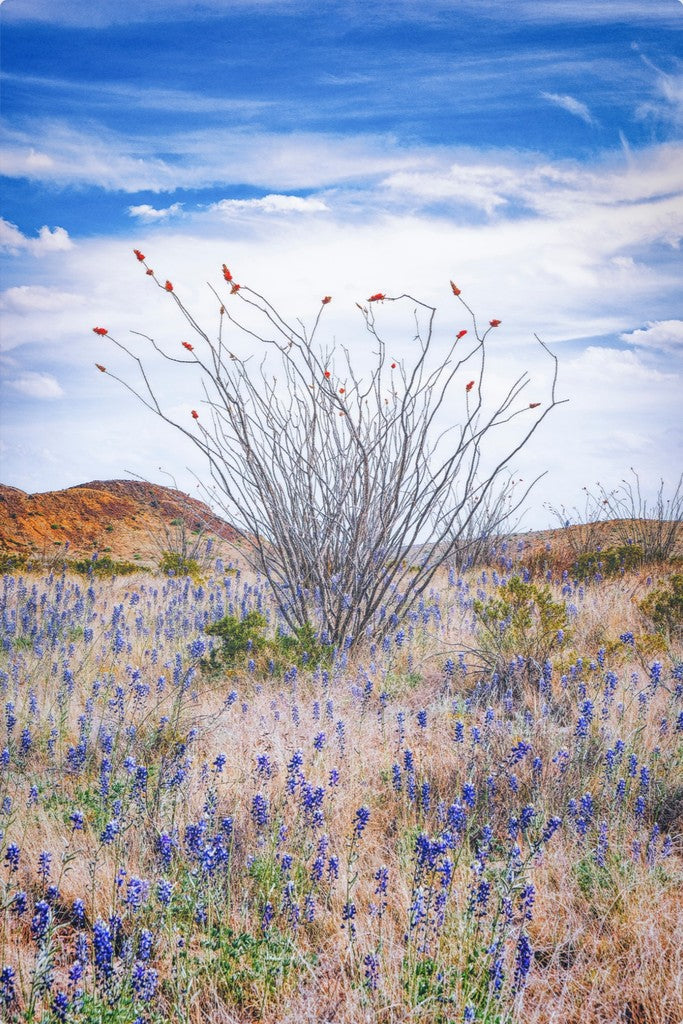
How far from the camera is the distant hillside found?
1728 centimetres

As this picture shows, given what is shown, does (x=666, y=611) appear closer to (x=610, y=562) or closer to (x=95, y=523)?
(x=610, y=562)

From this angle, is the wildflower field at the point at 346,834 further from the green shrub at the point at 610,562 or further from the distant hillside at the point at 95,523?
the distant hillside at the point at 95,523

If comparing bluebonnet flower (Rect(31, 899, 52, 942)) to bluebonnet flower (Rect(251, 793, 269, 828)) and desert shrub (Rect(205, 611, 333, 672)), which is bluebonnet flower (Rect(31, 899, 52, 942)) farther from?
desert shrub (Rect(205, 611, 333, 672))

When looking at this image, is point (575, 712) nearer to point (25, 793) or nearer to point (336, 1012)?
point (336, 1012)

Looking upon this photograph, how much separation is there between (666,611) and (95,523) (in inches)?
659

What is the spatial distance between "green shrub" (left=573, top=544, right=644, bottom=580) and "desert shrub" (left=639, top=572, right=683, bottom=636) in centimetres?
344

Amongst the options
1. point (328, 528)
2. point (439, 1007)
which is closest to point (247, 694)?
point (328, 528)

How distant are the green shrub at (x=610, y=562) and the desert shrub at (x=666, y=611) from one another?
3.44m

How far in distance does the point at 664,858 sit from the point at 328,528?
12.2ft

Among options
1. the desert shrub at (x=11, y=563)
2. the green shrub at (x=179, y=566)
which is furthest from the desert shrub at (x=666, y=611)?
A: the desert shrub at (x=11, y=563)

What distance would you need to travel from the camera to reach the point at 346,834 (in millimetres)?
2941

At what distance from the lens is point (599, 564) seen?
9789 millimetres

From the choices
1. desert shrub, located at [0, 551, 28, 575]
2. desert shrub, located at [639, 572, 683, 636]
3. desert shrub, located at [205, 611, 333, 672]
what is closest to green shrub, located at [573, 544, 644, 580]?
desert shrub, located at [639, 572, 683, 636]

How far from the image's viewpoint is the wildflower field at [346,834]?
2.08 meters
